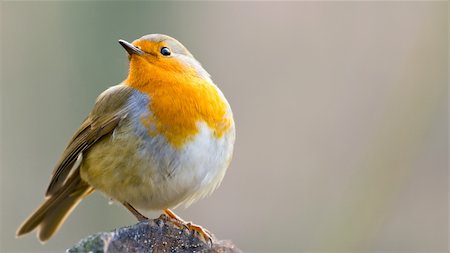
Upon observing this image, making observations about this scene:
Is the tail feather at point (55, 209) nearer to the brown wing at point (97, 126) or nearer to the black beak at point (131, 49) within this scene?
the brown wing at point (97, 126)

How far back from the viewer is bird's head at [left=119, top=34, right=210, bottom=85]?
4.28 m

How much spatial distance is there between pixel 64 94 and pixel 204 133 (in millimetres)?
3600

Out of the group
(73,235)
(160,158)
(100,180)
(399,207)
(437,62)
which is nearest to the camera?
(160,158)

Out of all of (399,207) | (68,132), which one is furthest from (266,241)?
(68,132)

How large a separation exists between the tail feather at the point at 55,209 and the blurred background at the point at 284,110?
1.56m

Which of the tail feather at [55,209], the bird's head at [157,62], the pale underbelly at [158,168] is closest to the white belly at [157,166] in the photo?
the pale underbelly at [158,168]

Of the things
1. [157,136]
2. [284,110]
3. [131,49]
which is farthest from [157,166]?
[284,110]

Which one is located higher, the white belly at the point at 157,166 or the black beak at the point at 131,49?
the black beak at the point at 131,49

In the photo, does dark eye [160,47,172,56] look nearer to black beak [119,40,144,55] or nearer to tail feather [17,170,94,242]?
black beak [119,40,144,55]

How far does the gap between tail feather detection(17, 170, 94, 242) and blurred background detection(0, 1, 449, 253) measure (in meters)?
1.56

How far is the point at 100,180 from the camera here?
13.9 ft

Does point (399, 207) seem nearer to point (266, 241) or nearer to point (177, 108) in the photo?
point (266, 241)

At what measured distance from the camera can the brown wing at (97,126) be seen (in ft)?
14.1

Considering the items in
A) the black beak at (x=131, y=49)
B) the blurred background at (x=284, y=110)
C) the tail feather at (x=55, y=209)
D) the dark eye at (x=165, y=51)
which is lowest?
the tail feather at (x=55, y=209)
